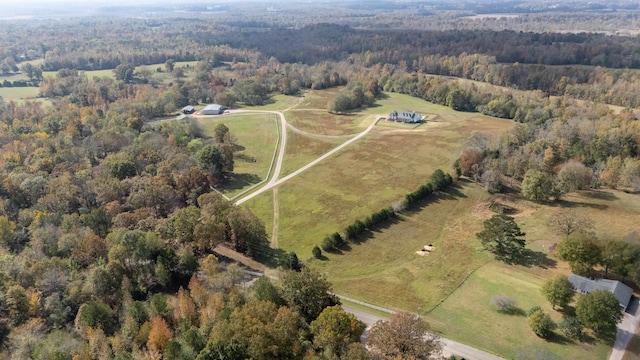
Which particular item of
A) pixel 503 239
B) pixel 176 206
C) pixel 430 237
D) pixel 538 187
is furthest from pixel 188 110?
pixel 503 239

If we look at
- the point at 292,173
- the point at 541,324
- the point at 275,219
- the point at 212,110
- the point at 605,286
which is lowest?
the point at 275,219

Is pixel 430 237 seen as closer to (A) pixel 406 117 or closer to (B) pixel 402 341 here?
(B) pixel 402 341

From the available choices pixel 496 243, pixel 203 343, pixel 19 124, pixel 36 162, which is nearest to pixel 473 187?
pixel 496 243

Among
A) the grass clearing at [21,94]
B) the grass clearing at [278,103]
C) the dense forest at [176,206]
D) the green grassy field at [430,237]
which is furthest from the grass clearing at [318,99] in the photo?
the grass clearing at [21,94]

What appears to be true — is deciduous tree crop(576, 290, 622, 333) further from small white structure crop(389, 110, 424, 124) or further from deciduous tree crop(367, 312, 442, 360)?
small white structure crop(389, 110, 424, 124)

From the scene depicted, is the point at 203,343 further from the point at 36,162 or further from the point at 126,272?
the point at 36,162

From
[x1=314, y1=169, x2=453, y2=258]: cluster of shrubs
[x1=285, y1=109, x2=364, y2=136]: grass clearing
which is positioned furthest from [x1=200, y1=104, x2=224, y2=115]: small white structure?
[x1=314, y1=169, x2=453, y2=258]: cluster of shrubs
